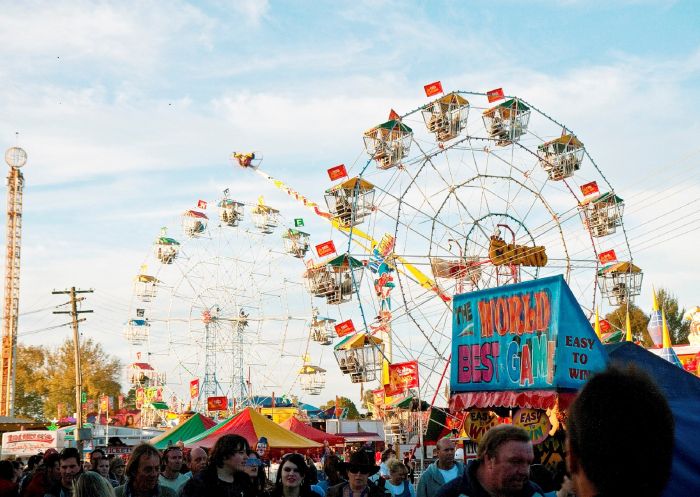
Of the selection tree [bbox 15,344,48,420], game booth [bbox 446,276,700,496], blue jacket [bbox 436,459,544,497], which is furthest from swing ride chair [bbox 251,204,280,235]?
blue jacket [bbox 436,459,544,497]

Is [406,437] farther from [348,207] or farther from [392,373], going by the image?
[348,207]

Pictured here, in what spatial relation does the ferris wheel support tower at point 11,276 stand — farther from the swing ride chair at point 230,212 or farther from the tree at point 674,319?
the tree at point 674,319

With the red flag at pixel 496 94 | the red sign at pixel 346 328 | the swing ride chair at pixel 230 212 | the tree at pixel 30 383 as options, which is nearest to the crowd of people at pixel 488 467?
the red sign at pixel 346 328

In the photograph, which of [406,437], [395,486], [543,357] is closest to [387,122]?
[406,437]

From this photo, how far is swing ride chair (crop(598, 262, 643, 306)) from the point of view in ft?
96.6

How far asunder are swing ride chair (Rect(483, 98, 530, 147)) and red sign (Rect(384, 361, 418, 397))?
8614mm

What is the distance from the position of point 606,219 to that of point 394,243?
8035 mm

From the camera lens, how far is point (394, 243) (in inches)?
1045

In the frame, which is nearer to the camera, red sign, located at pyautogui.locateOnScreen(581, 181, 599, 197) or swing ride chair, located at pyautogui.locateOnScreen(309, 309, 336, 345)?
red sign, located at pyautogui.locateOnScreen(581, 181, 599, 197)

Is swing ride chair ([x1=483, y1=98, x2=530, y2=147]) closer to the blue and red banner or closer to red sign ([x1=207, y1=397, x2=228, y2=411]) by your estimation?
the blue and red banner

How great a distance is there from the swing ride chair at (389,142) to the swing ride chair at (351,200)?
956mm

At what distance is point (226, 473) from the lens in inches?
229

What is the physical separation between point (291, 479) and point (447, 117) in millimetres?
22715

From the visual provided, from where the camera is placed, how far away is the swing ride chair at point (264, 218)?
178 feet
